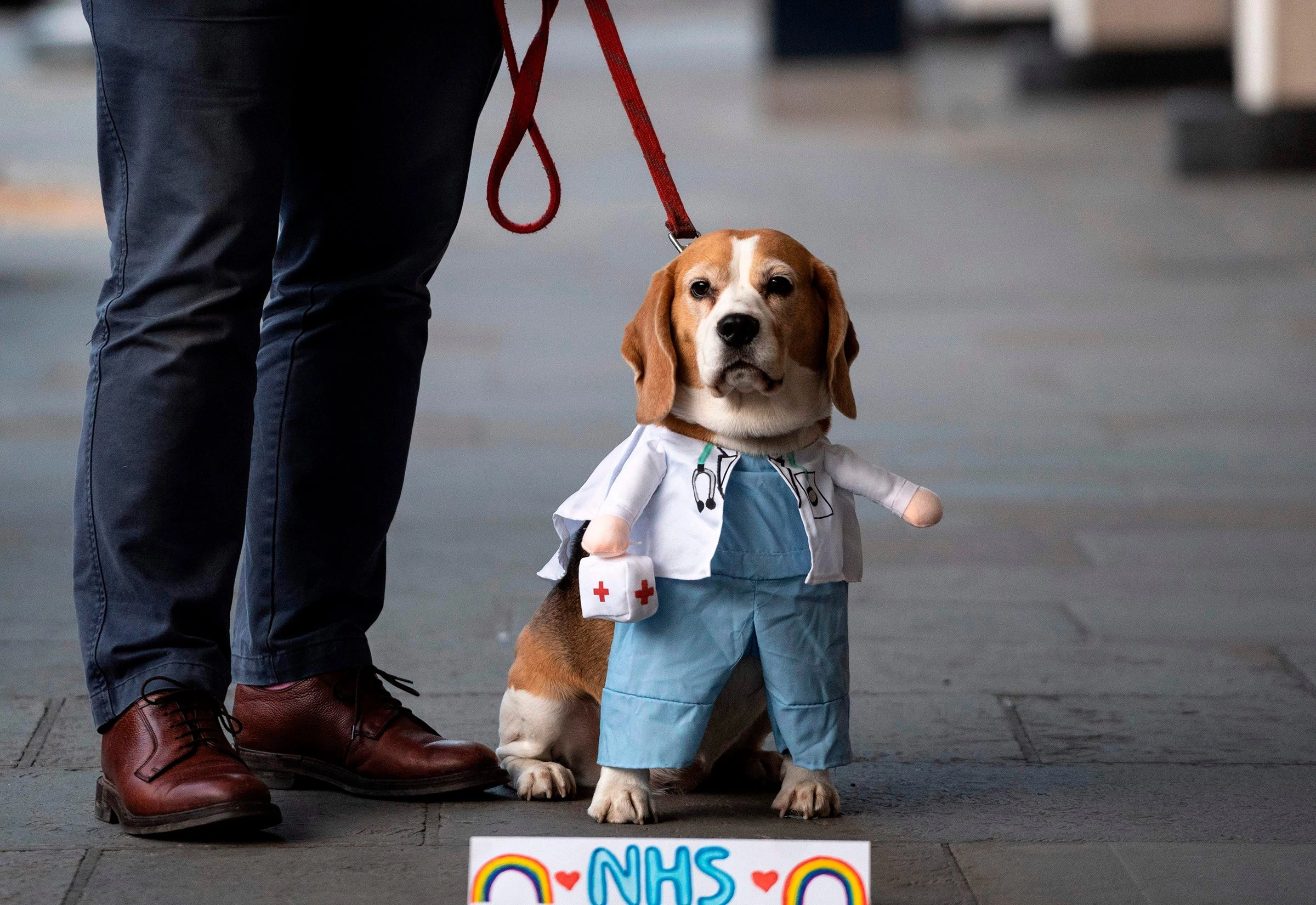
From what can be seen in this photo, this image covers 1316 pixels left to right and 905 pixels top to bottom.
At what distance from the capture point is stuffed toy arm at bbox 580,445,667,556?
8.02 ft

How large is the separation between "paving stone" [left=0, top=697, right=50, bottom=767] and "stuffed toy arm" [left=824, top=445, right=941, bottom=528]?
1.40 metres

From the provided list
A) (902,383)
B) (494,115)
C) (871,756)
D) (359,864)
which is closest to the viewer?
(359,864)

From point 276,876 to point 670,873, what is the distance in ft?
1.84

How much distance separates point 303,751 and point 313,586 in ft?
0.84

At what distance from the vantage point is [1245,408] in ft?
19.9

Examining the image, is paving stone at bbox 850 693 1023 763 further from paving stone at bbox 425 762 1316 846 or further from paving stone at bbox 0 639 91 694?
paving stone at bbox 0 639 91 694

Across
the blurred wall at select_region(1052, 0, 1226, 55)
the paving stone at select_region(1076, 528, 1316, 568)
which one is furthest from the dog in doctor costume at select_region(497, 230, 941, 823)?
the blurred wall at select_region(1052, 0, 1226, 55)

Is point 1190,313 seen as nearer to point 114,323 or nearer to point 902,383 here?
point 902,383

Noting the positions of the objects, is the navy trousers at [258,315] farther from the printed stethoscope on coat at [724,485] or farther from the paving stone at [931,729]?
the paving stone at [931,729]

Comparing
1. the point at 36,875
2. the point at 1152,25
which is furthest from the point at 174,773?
the point at 1152,25

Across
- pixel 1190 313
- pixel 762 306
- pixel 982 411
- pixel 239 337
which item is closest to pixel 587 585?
pixel 762 306

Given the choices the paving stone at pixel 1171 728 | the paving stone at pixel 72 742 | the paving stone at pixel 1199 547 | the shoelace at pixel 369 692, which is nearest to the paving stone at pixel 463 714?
the shoelace at pixel 369 692

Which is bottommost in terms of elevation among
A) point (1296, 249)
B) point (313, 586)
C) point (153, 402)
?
point (1296, 249)

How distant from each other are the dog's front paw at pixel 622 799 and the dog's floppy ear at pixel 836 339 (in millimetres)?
606
